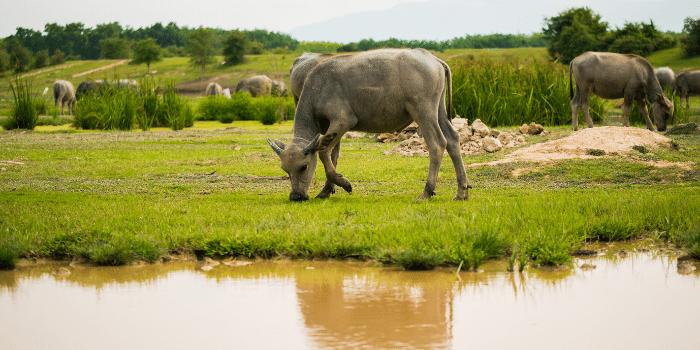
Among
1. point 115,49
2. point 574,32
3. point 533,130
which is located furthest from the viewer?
point 115,49

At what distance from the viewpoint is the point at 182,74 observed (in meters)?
73.9

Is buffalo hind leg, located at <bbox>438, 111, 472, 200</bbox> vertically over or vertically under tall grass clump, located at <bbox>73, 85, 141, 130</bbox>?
under

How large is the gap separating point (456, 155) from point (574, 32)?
214 feet

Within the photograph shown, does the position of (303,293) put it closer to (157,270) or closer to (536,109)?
(157,270)

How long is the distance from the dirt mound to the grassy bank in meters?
0.46

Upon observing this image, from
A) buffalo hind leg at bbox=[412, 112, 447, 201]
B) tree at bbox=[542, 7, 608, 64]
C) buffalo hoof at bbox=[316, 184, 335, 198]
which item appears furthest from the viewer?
tree at bbox=[542, 7, 608, 64]

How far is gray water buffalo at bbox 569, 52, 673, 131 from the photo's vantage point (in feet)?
58.0

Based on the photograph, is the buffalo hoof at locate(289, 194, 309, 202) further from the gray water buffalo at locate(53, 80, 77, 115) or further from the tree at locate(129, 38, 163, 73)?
the tree at locate(129, 38, 163, 73)

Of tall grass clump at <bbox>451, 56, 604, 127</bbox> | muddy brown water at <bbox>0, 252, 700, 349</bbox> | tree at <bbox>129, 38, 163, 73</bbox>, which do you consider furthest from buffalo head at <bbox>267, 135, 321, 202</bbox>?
tree at <bbox>129, 38, 163, 73</bbox>

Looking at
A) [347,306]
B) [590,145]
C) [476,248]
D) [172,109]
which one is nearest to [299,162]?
[476,248]

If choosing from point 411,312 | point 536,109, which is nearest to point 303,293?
point 411,312

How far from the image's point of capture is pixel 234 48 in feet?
245

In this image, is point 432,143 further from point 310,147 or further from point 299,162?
point 299,162

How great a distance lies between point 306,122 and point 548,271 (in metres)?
4.05
